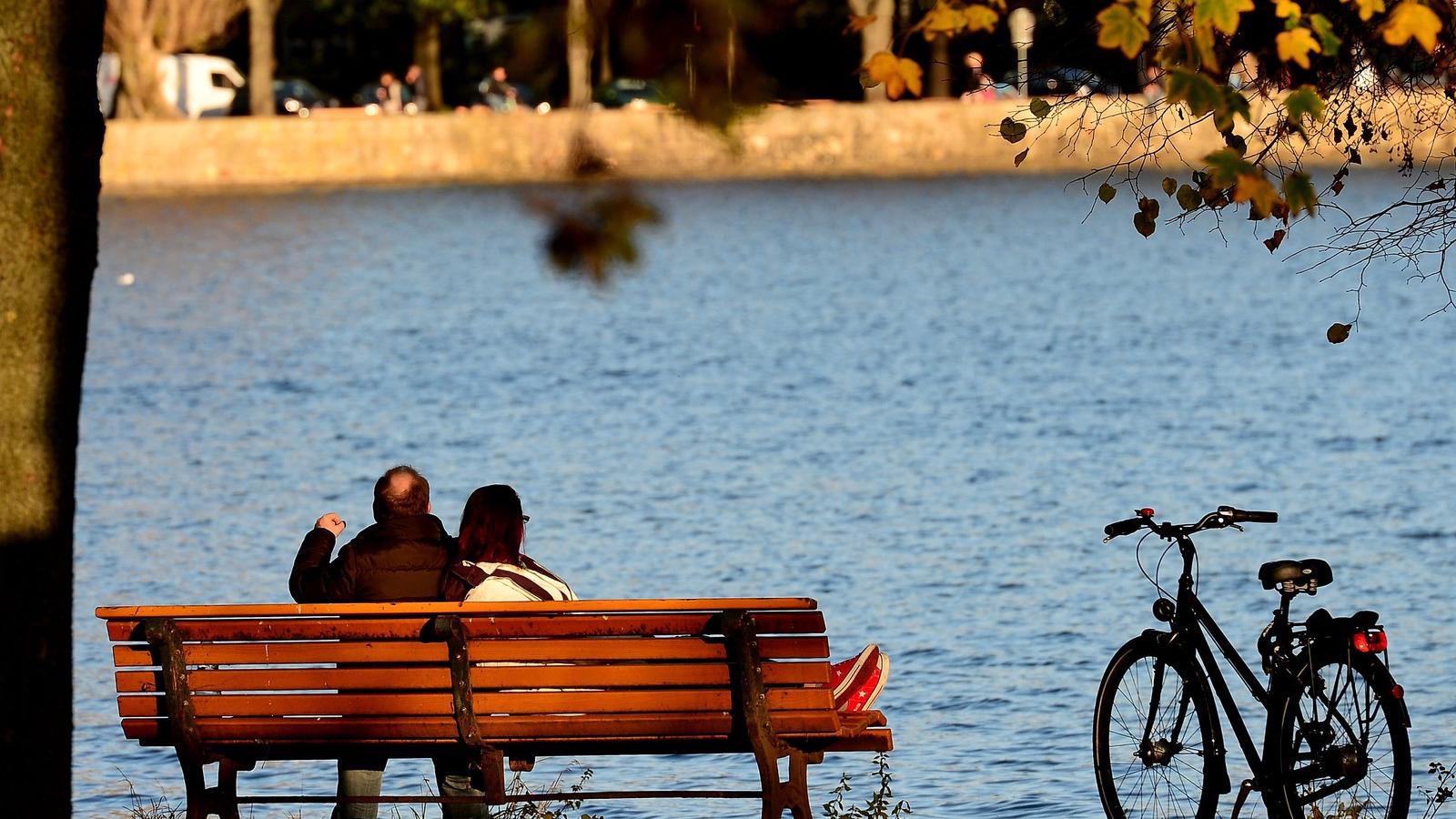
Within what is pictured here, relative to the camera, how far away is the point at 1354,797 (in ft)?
22.5

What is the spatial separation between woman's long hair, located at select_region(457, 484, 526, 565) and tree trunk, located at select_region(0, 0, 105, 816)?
1741mm

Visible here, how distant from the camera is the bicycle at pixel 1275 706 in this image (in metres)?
6.31

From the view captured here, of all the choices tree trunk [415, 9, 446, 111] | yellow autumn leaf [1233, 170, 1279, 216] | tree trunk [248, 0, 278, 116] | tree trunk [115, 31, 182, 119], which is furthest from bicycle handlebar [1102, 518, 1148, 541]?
tree trunk [415, 9, 446, 111]

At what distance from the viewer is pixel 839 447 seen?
22172 mm

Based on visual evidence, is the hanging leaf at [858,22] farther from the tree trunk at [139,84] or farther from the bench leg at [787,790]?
the tree trunk at [139,84]

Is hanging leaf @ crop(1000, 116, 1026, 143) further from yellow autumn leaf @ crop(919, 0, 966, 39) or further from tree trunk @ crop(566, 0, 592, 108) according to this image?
tree trunk @ crop(566, 0, 592, 108)

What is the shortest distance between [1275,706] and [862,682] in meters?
1.06

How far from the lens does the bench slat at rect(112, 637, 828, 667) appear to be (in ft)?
20.7

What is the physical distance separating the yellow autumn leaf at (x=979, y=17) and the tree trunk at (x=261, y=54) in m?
→ 58.8

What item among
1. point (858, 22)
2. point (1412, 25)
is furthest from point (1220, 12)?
point (858, 22)

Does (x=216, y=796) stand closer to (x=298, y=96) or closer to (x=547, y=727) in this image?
(x=547, y=727)

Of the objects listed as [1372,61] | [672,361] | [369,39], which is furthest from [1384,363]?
[369,39]

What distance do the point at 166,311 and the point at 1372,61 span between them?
33009 mm

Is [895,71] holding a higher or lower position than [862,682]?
higher
